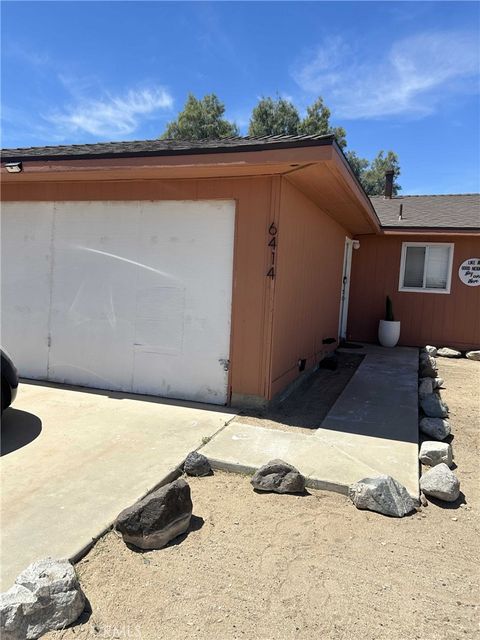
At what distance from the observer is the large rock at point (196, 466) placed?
331 centimetres

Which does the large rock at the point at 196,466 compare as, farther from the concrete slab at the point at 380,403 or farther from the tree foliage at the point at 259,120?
the tree foliage at the point at 259,120

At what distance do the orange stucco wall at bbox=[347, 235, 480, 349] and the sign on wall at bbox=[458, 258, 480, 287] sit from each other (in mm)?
90

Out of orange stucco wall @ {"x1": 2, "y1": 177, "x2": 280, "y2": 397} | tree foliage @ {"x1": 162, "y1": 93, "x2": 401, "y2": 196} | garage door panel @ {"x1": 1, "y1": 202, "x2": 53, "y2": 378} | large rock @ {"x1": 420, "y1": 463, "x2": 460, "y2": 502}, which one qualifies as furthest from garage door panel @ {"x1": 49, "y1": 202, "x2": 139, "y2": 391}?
tree foliage @ {"x1": 162, "y1": 93, "x2": 401, "y2": 196}

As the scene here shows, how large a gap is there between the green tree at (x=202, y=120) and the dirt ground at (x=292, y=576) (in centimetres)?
3058

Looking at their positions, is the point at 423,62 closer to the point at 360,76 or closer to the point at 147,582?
the point at 360,76

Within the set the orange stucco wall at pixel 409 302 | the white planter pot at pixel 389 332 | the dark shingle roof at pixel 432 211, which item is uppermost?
the dark shingle roof at pixel 432 211

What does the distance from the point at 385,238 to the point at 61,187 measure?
25.1 feet

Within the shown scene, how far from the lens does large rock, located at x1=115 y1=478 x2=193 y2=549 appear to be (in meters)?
2.38

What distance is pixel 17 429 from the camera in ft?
13.2

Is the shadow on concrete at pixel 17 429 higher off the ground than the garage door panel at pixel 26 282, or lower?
lower

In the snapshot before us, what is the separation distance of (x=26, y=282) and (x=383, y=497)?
503 cm

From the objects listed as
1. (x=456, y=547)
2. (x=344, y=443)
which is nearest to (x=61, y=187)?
(x=344, y=443)

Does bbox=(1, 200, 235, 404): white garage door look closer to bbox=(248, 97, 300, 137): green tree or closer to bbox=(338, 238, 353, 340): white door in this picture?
bbox=(338, 238, 353, 340): white door

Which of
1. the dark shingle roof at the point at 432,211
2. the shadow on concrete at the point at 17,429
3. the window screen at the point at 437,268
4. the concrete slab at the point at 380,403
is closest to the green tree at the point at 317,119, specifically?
the dark shingle roof at the point at 432,211
